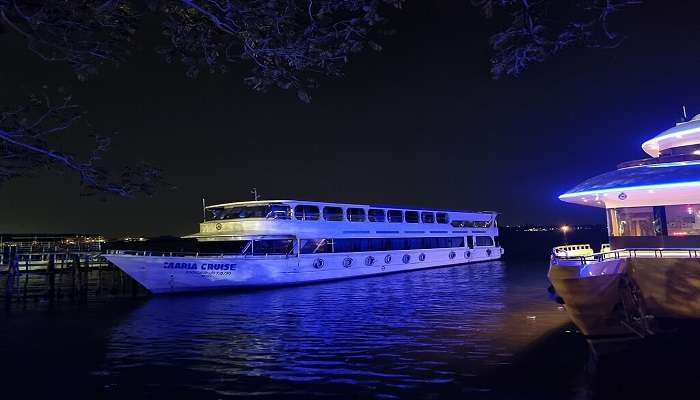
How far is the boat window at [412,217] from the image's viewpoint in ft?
125

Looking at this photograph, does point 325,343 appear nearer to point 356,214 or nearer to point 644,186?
point 644,186

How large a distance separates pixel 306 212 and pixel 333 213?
2818 millimetres

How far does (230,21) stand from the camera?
6.39 meters

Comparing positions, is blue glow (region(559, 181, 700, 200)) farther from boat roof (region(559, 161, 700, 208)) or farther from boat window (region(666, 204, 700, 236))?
boat window (region(666, 204, 700, 236))

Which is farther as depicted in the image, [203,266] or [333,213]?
[333,213]

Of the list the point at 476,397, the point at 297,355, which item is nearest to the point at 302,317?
the point at 297,355

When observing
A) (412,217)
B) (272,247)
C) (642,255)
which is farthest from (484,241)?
(642,255)

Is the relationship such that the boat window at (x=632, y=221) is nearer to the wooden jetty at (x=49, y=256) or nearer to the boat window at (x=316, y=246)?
the boat window at (x=316, y=246)

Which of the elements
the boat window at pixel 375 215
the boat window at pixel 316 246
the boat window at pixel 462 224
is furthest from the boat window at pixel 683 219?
the boat window at pixel 462 224

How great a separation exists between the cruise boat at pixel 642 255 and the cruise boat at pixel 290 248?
1763cm

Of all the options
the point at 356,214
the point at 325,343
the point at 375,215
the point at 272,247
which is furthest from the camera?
the point at 375,215

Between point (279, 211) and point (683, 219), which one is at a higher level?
point (279, 211)

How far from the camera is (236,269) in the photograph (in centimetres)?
Answer: 2542

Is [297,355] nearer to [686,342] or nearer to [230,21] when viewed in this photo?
[230,21]
